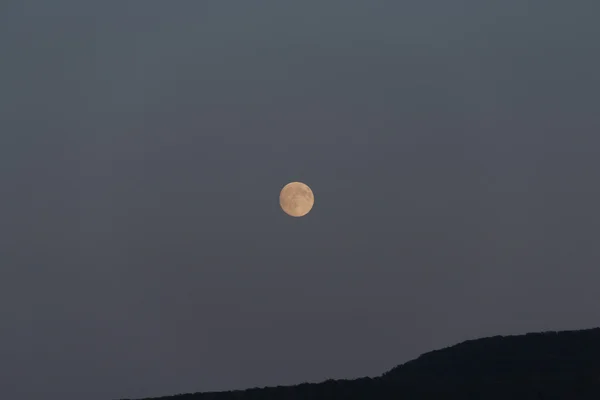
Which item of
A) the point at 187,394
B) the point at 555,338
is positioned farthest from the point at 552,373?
the point at 187,394

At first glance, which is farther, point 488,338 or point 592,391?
point 488,338

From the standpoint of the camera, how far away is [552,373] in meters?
49.9

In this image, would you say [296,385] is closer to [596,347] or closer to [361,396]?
[361,396]

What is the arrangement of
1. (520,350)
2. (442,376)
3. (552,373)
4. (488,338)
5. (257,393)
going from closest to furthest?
(257,393) < (552,373) < (442,376) < (520,350) < (488,338)

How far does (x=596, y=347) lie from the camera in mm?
56656

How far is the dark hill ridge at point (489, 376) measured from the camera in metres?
44.2

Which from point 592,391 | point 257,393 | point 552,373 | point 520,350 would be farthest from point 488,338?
point 257,393

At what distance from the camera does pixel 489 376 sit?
49906mm

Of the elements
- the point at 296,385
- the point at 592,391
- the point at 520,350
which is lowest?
the point at 592,391

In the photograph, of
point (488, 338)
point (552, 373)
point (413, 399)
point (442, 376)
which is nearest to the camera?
point (413, 399)

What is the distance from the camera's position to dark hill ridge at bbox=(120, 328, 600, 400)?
44.2m

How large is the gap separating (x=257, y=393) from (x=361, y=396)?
251 inches

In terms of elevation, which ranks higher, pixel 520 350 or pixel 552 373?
pixel 520 350

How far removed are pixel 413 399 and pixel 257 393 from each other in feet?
30.1
